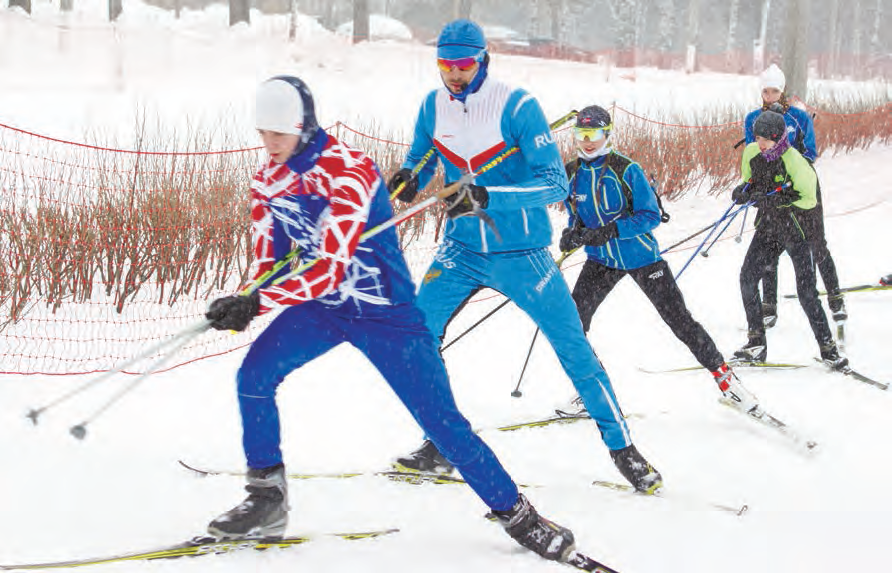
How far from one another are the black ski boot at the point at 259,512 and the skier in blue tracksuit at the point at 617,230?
2.08m

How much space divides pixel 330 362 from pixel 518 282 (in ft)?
8.58

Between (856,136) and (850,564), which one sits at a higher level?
(856,136)

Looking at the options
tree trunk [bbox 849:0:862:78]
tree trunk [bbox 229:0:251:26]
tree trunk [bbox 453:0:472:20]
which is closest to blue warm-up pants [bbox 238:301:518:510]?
tree trunk [bbox 229:0:251:26]

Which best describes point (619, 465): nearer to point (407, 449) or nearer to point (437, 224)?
point (407, 449)

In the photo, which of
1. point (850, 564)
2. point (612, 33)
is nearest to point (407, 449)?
point (850, 564)

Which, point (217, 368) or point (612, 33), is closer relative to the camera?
point (217, 368)

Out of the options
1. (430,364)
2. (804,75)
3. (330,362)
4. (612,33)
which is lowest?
(330,362)

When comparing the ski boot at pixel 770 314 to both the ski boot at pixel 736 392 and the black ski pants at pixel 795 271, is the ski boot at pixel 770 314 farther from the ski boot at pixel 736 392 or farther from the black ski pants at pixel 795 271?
the ski boot at pixel 736 392

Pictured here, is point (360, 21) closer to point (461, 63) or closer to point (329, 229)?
point (461, 63)

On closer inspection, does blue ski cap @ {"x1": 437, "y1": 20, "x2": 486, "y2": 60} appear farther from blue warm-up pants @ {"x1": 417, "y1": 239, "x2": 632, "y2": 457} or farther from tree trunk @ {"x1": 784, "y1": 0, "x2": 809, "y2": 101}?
tree trunk @ {"x1": 784, "y1": 0, "x2": 809, "y2": 101}

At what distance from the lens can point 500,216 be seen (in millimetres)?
3766

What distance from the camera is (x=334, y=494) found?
3.76 metres

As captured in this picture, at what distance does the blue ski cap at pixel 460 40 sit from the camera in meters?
3.61

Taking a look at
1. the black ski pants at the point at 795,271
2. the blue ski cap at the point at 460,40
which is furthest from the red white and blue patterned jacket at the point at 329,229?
the black ski pants at the point at 795,271
